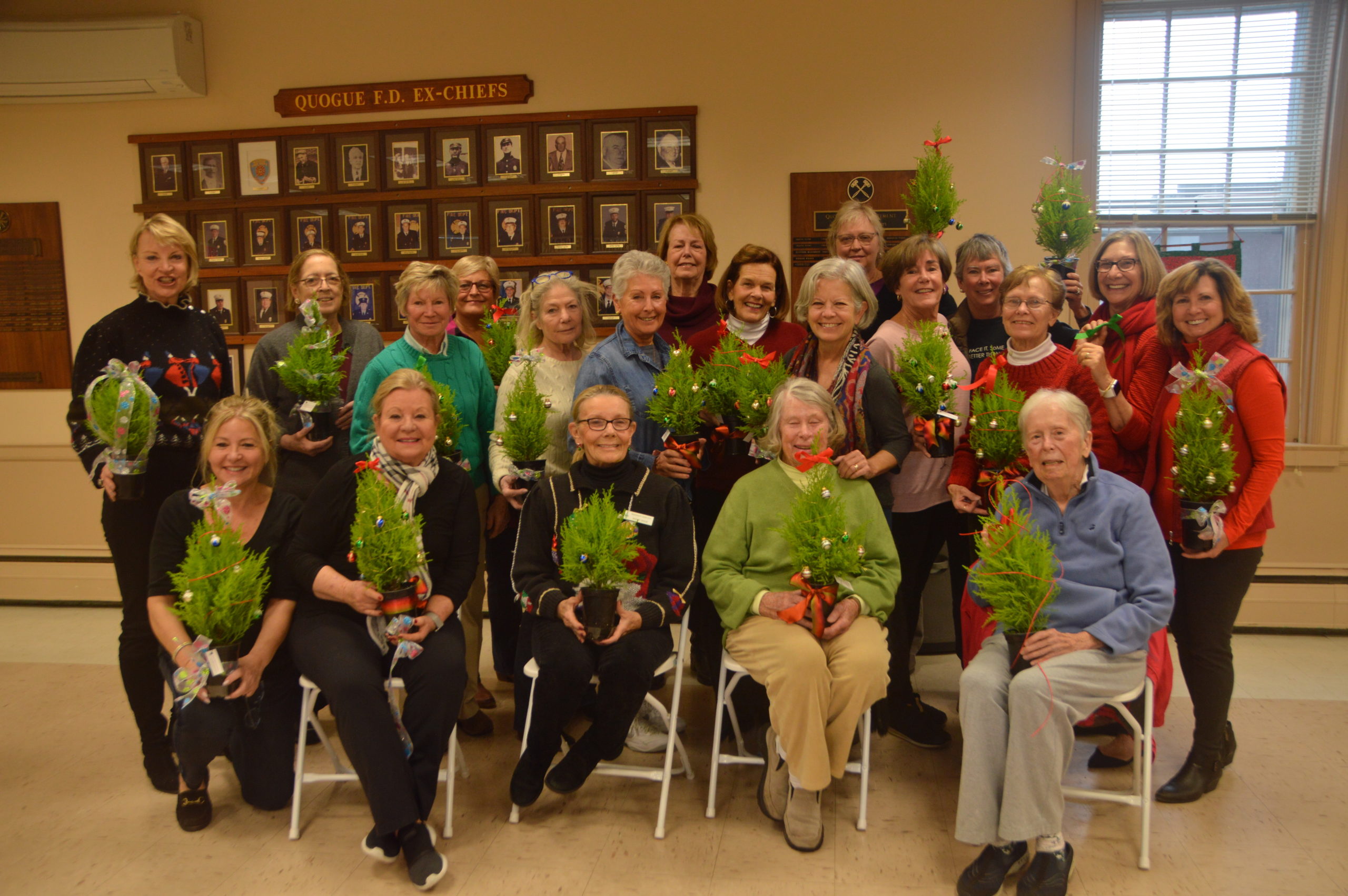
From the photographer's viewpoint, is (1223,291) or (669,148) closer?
(1223,291)

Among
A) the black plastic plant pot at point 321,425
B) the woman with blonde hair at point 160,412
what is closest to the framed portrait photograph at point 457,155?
the woman with blonde hair at point 160,412

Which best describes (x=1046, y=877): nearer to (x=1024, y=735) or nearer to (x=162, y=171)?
(x=1024, y=735)

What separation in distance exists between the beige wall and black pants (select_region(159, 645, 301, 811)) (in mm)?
3499

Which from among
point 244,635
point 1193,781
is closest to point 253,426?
point 244,635

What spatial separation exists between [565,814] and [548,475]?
1165 millimetres

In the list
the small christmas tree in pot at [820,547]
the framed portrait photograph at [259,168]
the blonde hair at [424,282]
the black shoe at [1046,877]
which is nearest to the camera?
the black shoe at [1046,877]

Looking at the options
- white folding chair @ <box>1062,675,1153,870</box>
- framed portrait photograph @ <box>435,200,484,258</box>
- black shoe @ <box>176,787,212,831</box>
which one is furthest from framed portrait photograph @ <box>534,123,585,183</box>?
white folding chair @ <box>1062,675,1153,870</box>

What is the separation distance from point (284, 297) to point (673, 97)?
277 centimetres

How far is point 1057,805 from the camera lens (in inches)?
91.4

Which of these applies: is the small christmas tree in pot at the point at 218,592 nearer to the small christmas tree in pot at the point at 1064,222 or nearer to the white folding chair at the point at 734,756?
the white folding chair at the point at 734,756

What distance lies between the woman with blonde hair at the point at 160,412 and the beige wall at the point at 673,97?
8.82ft

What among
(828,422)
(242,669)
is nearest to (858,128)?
(828,422)

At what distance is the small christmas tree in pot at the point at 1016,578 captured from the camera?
2.39 meters

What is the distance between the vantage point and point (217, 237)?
18.0 feet
